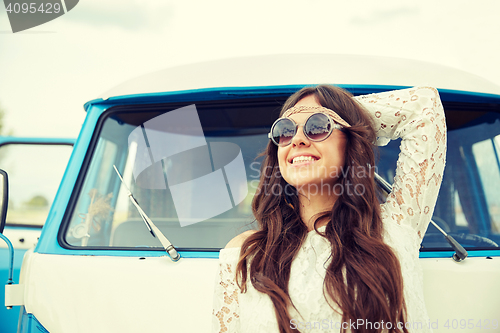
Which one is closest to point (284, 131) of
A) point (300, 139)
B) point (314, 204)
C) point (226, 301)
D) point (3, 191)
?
point (300, 139)

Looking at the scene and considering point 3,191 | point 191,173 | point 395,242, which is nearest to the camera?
point 395,242

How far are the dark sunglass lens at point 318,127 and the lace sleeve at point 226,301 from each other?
569 mm

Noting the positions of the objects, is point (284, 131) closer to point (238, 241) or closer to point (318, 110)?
point (318, 110)

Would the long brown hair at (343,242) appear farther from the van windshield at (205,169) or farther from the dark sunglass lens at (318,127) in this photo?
the van windshield at (205,169)

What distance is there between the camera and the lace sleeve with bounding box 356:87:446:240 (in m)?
1.32

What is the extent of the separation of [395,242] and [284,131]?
0.59 m

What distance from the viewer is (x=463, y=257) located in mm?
1414

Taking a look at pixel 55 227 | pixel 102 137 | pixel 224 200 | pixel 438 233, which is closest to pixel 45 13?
pixel 102 137

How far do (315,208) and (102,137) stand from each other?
1.21 m

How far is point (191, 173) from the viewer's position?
73.0 inches

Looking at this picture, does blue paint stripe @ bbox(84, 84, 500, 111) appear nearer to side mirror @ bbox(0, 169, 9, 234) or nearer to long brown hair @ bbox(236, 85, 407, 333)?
long brown hair @ bbox(236, 85, 407, 333)

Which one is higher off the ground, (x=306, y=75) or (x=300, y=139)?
(x=306, y=75)

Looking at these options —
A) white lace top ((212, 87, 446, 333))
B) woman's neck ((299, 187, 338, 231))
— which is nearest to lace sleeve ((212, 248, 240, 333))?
white lace top ((212, 87, 446, 333))

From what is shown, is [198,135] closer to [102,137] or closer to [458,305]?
[102,137]
